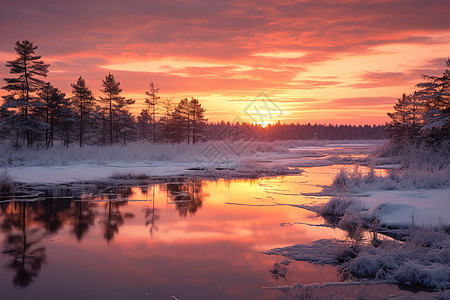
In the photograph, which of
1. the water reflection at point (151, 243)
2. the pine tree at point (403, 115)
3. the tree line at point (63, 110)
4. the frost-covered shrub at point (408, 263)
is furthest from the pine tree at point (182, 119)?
the frost-covered shrub at point (408, 263)

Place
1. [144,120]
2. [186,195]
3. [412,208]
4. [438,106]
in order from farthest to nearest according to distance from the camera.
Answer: [144,120] → [438,106] → [186,195] → [412,208]

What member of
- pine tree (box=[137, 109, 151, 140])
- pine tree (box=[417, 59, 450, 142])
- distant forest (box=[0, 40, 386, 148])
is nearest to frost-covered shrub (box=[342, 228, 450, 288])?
pine tree (box=[417, 59, 450, 142])

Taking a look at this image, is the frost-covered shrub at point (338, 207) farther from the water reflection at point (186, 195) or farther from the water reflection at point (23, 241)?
the water reflection at point (23, 241)

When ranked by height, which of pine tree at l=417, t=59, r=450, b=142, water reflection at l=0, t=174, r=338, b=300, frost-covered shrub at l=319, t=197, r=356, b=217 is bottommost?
water reflection at l=0, t=174, r=338, b=300

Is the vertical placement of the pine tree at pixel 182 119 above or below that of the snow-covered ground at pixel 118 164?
above

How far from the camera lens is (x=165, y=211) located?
10.8 meters

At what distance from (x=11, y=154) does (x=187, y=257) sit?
24.5 m

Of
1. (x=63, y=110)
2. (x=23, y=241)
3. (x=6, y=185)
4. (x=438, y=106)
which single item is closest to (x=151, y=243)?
(x=23, y=241)

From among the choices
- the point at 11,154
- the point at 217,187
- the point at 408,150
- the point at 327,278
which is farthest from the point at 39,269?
the point at 408,150

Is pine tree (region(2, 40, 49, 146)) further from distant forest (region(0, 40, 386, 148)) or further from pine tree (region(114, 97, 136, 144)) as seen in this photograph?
pine tree (region(114, 97, 136, 144))

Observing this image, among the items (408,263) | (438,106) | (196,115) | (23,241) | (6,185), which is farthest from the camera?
(196,115)

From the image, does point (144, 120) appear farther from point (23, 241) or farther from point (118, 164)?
point (23, 241)

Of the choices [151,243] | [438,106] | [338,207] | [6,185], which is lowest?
[151,243]

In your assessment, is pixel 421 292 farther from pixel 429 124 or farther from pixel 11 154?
pixel 11 154
